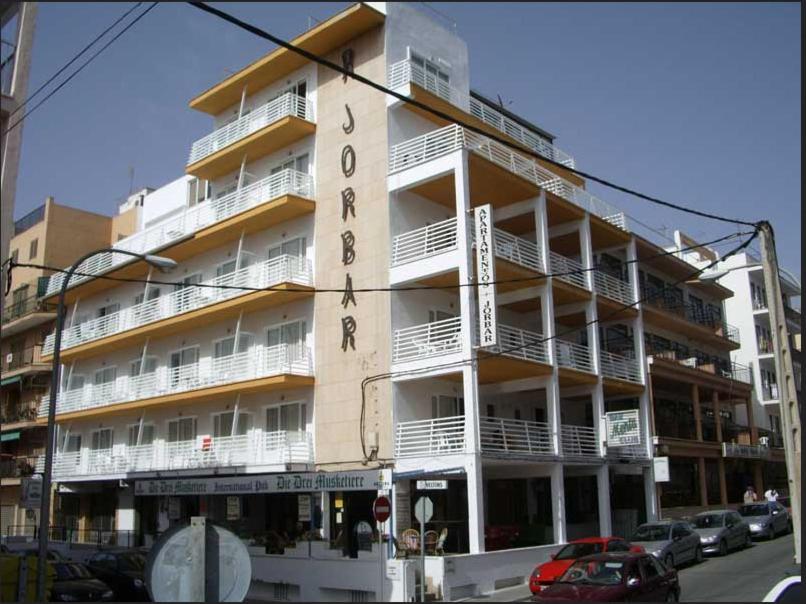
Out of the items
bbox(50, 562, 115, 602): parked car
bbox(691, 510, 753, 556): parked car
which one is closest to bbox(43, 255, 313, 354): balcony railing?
bbox(50, 562, 115, 602): parked car

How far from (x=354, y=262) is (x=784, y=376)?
15.7 m

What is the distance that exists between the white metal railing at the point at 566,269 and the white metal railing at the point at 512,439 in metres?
5.85

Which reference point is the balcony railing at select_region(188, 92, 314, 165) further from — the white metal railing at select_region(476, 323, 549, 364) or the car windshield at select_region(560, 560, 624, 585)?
the car windshield at select_region(560, 560, 624, 585)

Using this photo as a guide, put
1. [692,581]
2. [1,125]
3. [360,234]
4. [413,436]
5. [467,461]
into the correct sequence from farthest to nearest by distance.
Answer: [360,234] → [413,436] → [467,461] → [692,581] → [1,125]

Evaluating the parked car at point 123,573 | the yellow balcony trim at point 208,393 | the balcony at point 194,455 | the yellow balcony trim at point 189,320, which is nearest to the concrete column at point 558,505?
the balcony at point 194,455

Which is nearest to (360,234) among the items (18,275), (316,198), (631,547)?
(316,198)

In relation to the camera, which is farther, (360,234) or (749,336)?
(749,336)

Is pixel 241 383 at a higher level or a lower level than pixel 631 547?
higher

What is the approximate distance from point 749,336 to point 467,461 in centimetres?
3668

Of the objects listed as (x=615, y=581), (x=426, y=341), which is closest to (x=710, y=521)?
(x=426, y=341)

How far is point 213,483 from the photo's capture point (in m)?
27.4

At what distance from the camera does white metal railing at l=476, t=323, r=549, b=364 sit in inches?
1062

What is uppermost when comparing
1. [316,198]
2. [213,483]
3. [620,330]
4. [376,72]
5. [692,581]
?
[376,72]

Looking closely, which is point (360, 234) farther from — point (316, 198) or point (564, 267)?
point (564, 267)
